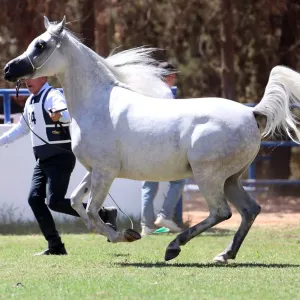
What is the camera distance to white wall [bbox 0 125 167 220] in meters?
13.7

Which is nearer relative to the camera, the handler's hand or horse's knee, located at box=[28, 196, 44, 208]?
the handler's hand

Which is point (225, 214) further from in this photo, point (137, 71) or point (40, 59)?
point (40, 59)

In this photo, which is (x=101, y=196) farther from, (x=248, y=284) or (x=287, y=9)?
(x=287, y=9)

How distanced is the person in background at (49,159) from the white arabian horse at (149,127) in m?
0.61

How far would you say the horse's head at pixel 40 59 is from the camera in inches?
371

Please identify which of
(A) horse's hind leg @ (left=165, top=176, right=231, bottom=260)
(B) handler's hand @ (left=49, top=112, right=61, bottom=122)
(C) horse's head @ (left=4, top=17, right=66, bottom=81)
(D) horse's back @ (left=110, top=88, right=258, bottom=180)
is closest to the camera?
(D) horse's back @ (left=110, top=88, right=258, bottom=180)

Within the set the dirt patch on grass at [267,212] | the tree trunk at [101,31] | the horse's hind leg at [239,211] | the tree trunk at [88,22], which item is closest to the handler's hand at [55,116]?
the horse's hind leg at [239,211]

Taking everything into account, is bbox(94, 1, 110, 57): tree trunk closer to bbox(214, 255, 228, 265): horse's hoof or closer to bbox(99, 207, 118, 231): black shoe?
bbox(99, 207, 118, 231): black shoe

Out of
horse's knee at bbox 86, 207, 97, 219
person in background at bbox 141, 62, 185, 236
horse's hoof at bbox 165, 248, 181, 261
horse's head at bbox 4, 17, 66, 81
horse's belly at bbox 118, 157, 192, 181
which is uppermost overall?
horse's head at bbox 4, 17, 66, 81

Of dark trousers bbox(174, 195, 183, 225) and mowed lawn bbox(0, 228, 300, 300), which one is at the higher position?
mowed lawn bbox(0, 228, 300, 300)

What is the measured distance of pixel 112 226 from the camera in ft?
31.7

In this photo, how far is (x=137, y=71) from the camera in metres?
9.68

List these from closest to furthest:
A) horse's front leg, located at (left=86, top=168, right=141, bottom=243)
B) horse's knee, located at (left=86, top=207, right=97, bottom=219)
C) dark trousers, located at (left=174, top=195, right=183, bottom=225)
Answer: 1. horse's front leg, located at (left=86, top=168, right=141, bottom=243)
2. horse's knee, located at (left=86, top=207, right=97, bottom=219)
3. dark trousers, located at (left=174, top=195, right=183, bottom=225)

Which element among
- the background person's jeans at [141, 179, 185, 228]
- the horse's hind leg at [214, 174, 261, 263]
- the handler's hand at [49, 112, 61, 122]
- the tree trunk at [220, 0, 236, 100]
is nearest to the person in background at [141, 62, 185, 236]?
the background person's jeans at [141, 179, 185, 228]
